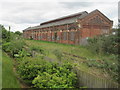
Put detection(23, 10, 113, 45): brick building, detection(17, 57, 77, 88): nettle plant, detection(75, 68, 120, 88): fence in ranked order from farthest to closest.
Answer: detection(23, 10, 113, 45): brick building → detection(17, 57, 77, 88): nettle plant → detection(75, 68, 120, 88): fence

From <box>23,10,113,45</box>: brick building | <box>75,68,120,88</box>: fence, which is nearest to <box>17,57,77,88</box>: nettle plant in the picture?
<box>75,68,120,88</box>: fence

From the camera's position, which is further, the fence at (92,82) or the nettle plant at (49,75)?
the nettle plant at (49,75)

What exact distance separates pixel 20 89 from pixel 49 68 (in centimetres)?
156

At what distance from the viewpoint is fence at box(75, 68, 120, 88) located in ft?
11.9

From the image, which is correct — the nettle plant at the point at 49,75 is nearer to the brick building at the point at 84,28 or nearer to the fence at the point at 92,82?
the fence at the point at 92,82

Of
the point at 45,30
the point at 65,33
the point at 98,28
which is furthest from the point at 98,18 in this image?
the point at 45,30

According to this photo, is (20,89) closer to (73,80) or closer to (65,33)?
(73,80)

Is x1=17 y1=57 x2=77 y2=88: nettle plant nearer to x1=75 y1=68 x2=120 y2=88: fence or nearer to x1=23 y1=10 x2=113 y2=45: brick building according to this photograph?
x1=75 y1=68 x2=120 y2=88: fence

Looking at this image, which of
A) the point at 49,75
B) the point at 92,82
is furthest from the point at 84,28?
the point at 92,82

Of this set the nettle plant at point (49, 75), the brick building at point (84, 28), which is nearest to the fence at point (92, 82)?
the nettle plant at point (49, 75)

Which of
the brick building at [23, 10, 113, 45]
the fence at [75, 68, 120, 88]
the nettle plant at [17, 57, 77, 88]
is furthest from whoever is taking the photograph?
the brick building at [23, 10, 113, 45]

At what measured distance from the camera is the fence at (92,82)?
363cm

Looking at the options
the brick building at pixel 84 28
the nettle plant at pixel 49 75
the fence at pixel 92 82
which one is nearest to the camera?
the fence at pixel 92 82

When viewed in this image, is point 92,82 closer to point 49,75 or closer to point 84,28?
point 49,75
